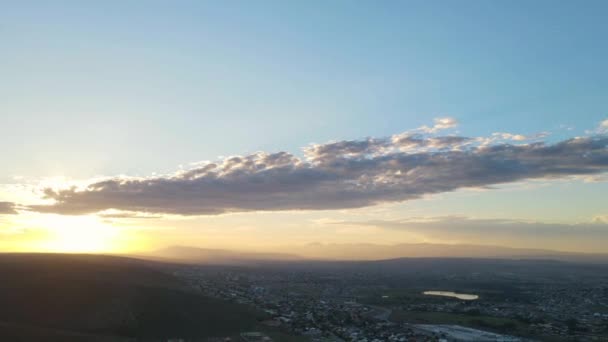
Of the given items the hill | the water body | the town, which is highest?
the hill

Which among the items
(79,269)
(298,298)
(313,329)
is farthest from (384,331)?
(79,269)

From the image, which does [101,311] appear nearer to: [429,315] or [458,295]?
[429,315]

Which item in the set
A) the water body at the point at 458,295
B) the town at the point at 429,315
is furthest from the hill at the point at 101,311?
the water body at the point at 458,295

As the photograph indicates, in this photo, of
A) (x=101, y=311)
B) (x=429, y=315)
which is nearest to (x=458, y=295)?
(x=429, y=315)

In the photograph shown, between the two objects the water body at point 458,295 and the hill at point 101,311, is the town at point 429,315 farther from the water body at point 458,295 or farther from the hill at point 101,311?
the hill at point 101,311

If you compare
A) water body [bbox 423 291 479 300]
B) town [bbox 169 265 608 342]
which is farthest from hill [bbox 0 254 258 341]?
water body [bbox 423 291 479 300]

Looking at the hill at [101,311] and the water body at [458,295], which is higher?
the hill at [101,311]

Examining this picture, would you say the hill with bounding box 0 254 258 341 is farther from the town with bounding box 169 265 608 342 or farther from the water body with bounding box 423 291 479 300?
the water body with bounding box 423 291 479 300

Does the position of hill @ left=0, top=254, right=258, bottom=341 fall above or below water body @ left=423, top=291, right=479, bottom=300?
above

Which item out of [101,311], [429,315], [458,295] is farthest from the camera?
[458,295]

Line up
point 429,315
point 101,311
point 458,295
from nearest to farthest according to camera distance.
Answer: point 101,311 < point 429,315 < point 458,295

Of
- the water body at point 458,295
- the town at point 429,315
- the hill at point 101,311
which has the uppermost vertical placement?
the hill at point 101,311
